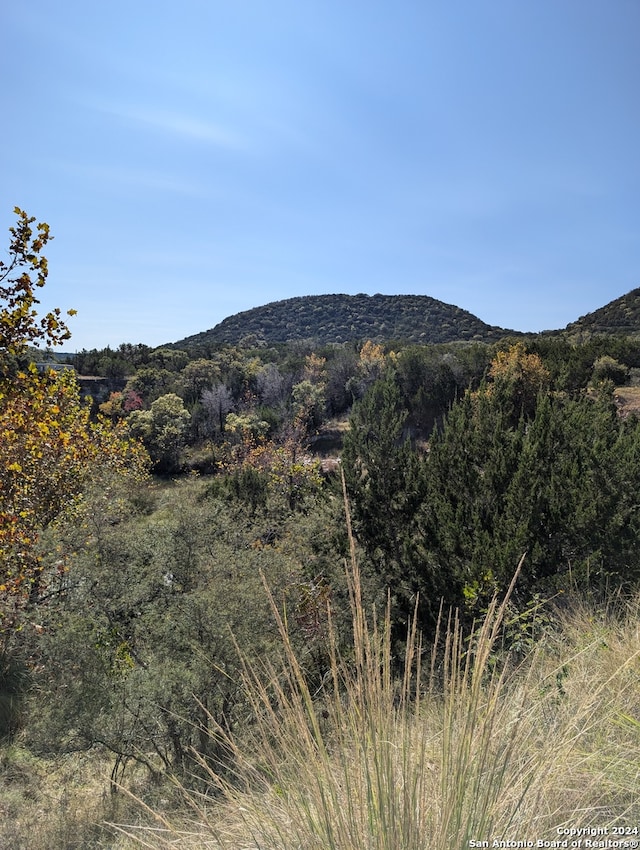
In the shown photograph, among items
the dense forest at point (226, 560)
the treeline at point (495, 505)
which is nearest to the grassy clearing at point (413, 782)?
the dense forest at point (226, 560)

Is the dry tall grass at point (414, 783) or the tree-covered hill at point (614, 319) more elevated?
the tree-covered hill at point (614, 319)

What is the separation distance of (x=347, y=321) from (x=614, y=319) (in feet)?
187

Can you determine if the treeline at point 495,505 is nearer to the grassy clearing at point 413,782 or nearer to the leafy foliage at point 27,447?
the grassy clearing at point 413,782

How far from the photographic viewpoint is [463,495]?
28.1ft

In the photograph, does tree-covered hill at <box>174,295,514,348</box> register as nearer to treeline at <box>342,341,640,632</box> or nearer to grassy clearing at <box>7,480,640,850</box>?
treeline at <box>342,341,640,632</box>

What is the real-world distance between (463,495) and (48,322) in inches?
281

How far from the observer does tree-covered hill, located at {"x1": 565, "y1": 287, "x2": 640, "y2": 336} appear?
47569mm

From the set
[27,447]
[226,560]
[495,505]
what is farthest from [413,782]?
[495,505]

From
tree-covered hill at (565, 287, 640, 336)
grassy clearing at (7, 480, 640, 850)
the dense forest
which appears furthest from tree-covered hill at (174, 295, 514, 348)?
Result: grassy clearing at (7, 480, 640, 850)

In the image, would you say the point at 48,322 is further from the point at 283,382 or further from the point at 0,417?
the point at 283,382

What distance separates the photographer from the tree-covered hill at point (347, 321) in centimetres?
8838

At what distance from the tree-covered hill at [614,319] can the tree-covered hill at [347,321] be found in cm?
2464

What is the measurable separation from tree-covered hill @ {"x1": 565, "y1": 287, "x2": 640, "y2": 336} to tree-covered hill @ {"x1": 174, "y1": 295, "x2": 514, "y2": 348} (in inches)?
970

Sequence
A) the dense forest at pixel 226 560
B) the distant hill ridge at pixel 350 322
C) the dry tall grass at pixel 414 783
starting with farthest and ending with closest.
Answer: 1. the distant hill ridge at pixel 350 322
2. the dense forest at pixel 226 560
3. the dry tall grass at pixel 414 783
